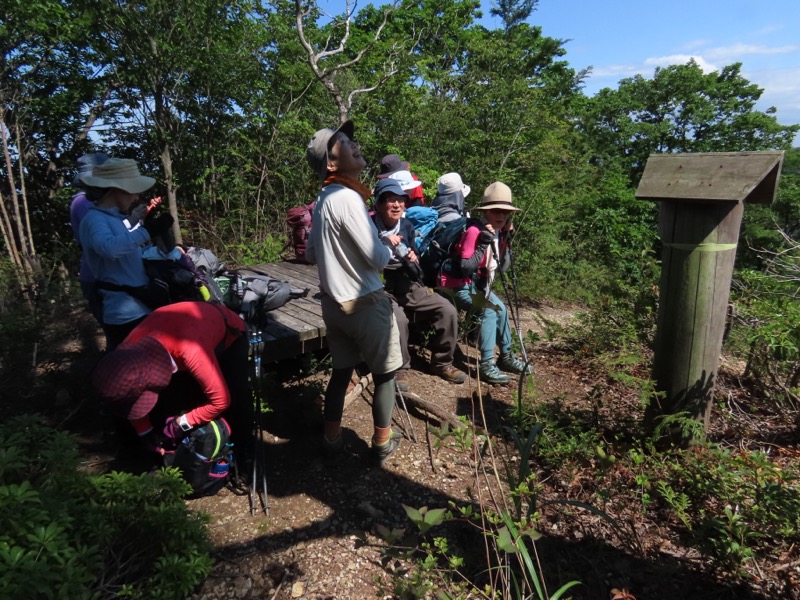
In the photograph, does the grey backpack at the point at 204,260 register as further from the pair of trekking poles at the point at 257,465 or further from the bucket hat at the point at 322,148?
the bucket hat at the point at 322,148

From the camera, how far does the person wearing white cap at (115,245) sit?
2.65 metres

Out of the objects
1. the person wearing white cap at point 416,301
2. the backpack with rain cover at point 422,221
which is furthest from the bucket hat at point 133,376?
the backpack with rain cover at point 422,221

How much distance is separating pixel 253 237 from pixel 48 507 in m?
6.85

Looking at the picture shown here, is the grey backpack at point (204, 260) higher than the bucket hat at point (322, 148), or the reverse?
the bucket hat at point (322, 148)

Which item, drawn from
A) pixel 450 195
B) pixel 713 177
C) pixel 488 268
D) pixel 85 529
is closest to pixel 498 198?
pixel 488 268

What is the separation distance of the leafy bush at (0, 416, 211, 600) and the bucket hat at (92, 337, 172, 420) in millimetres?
260

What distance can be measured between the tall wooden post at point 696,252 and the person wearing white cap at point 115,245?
2852 millimetres

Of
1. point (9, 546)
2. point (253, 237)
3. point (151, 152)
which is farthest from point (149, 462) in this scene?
point (151, 152)

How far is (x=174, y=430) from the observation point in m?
2.53

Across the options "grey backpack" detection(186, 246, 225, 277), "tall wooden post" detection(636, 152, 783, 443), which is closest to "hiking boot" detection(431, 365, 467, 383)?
"tall wooden post" detection(636, 152, 783, 443)

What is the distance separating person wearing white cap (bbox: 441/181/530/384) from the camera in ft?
12.5

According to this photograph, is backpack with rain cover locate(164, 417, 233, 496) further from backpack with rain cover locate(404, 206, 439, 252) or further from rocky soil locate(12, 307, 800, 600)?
backpack with rain cover locate(404, 206, 439, 252)

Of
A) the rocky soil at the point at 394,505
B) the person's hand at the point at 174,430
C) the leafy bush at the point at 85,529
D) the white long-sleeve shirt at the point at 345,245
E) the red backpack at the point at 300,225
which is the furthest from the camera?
the red backpack at the point at 300,225

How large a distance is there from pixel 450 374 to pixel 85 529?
2942 millimetres
